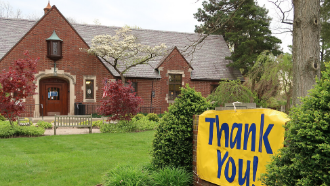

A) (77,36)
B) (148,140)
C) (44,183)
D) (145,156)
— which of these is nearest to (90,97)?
(77,36)

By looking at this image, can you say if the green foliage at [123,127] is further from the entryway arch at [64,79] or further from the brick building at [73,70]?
the entryway arch at [64,79]

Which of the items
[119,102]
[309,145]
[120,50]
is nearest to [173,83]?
[120,50]

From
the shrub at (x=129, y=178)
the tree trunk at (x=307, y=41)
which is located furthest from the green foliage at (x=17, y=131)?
the tree trunk at (x=307, y=41)

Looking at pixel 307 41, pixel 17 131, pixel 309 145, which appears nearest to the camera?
pixel 309 145

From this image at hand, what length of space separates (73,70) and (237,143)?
1835 cm

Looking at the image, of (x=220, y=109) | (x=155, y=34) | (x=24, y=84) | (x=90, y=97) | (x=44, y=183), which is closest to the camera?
(x=220, y=109)

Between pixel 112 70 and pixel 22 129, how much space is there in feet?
35.9

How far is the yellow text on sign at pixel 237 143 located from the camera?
10.6 ft

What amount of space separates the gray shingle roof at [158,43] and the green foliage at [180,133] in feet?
55.3

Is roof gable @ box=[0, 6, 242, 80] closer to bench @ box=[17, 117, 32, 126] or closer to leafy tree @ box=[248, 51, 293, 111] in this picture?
leafy tree @ box=[248, 51, 293, 111]

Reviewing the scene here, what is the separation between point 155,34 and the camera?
26.6 meters

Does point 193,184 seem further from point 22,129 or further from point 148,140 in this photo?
point 22,129

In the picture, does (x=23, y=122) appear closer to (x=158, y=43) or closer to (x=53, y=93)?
(x=53, y=93)

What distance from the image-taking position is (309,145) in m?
2.30
